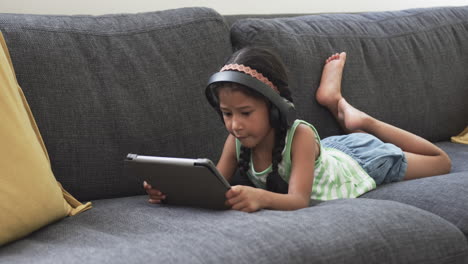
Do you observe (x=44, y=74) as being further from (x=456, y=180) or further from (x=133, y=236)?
(x=456, y=180)

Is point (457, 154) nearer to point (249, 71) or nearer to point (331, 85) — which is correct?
point (331, 85)

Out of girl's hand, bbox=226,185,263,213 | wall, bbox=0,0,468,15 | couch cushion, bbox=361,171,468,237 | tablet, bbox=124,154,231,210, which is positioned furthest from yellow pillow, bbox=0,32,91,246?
couch cushion, bbox=361,171,468,237

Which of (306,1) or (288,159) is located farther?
(306,1)

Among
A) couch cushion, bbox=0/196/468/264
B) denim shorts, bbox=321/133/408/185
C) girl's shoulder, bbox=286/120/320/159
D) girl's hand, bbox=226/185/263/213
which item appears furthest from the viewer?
denim shorts, bbox=321/133/408/185

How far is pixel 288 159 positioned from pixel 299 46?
54 cm

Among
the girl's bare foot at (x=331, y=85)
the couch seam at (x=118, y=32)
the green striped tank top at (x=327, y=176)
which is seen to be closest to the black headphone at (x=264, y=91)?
the green striped tank top at (x=327, y=176)

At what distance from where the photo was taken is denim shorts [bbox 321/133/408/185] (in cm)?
208

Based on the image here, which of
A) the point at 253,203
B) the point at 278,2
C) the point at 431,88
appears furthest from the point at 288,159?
the point at 278,2

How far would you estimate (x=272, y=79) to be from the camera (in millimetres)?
1730

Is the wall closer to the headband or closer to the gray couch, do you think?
the gray couch

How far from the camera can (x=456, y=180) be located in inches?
75.9

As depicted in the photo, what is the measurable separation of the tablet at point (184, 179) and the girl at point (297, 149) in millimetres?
41

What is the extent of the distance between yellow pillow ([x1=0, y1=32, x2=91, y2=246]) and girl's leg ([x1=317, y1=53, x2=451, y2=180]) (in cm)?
99

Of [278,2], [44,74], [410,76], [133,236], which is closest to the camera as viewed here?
[133,236]
